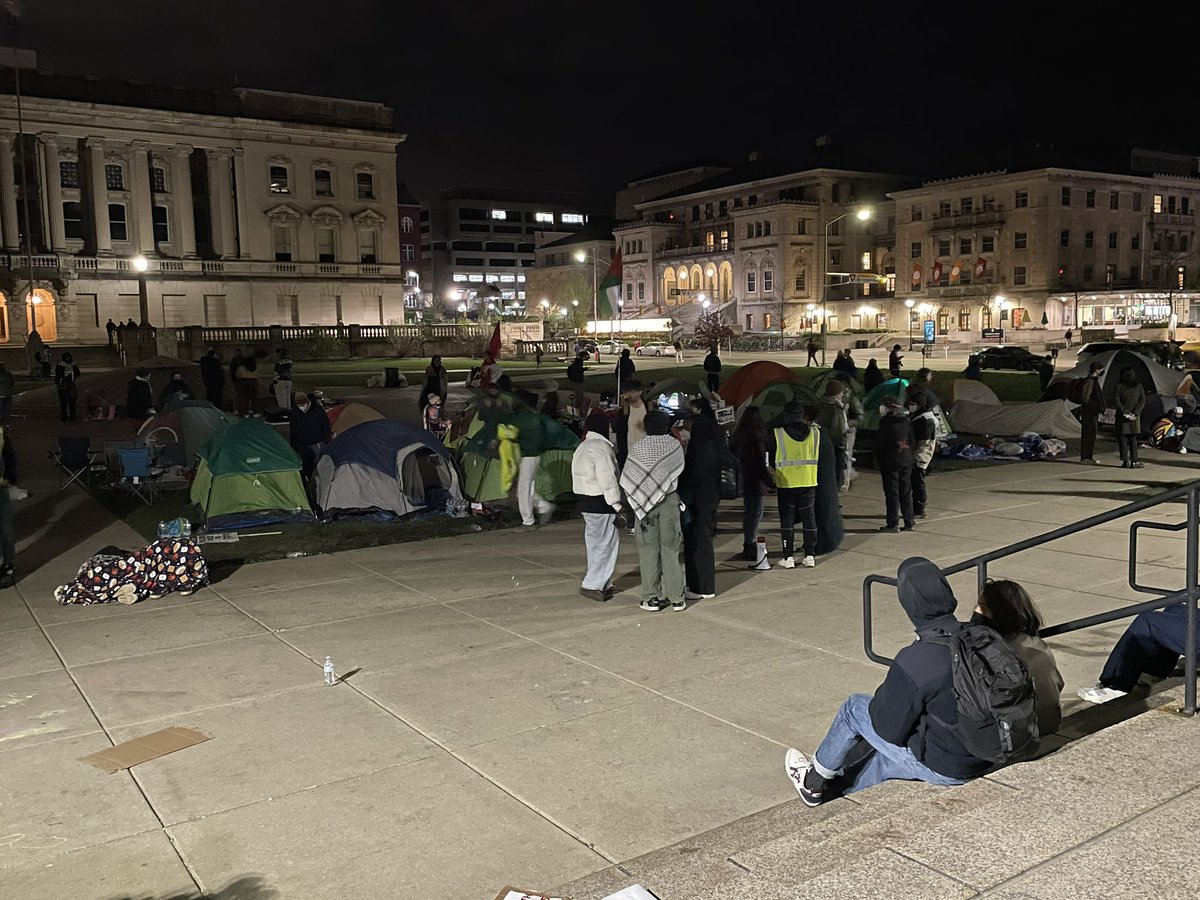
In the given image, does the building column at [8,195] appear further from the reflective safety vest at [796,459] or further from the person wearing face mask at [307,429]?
the reflective safety vest at [796,459]

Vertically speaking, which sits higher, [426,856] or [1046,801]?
[1046,801]

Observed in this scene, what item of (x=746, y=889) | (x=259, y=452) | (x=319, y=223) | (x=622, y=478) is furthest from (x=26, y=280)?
(x=746, y=889)

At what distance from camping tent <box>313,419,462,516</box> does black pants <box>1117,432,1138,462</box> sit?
12.2 m

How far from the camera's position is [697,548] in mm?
10094

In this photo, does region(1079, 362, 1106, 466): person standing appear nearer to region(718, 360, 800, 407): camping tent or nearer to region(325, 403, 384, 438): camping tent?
region(718, 360, 800, 407): camping tent

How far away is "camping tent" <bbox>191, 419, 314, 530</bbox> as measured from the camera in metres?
13.8

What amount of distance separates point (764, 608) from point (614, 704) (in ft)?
9.59

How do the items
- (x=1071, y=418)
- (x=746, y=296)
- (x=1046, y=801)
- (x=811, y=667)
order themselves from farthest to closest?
(x=746, y=296) → (x=1071, y=418) → (x=811, y=667) → (x=1046, y=801)

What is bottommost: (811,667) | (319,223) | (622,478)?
(811,667)

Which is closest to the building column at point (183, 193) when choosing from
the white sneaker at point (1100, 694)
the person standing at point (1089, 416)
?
the person standing at point (1089, 416)

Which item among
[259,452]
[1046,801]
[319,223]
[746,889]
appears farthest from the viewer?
[319,223]

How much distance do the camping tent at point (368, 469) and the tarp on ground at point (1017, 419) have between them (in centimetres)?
1372

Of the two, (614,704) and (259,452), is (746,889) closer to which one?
(614,704)

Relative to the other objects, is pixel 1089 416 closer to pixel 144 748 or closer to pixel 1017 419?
pixel 1017 419
